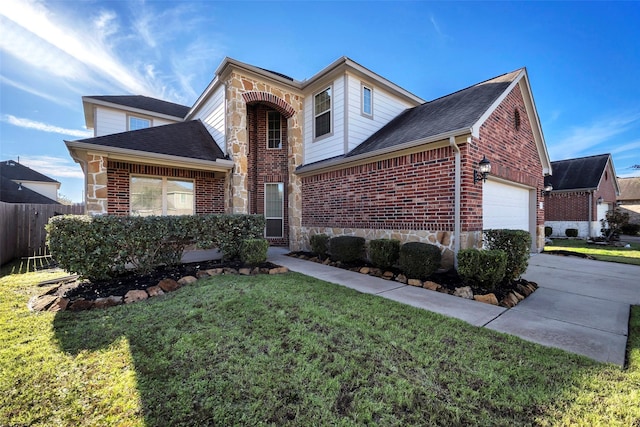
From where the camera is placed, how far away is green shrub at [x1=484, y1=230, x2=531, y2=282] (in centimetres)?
523

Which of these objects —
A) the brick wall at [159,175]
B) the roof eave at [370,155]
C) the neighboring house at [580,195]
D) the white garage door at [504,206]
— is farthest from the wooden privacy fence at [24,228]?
the neighboring house at [580,195]

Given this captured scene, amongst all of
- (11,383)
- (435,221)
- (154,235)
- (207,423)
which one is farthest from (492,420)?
(154,235)

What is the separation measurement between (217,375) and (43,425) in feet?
3.75

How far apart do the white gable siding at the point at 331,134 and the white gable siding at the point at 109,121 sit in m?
9.03

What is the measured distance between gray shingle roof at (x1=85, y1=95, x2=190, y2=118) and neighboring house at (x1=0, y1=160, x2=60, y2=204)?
1195 cm

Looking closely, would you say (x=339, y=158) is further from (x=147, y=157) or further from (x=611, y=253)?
(x=611, y=253)

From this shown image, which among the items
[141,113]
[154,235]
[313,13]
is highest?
[313,13]

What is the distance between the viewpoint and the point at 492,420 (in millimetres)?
1874

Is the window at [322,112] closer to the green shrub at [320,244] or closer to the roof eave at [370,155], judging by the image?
the roof eave at [370,155]

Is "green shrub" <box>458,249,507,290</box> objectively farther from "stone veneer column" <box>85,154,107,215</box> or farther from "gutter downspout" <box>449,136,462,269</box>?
"stone veneer column" <box>85,154,107,215</box>

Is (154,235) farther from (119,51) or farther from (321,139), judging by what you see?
(119,51)

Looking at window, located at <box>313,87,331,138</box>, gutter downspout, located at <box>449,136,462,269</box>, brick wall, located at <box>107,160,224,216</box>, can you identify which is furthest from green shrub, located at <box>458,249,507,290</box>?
brick wall, located at <box>107,160,224,216</box>

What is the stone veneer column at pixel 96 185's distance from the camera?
687 cm

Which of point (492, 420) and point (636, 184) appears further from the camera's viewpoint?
point (636, 184)
